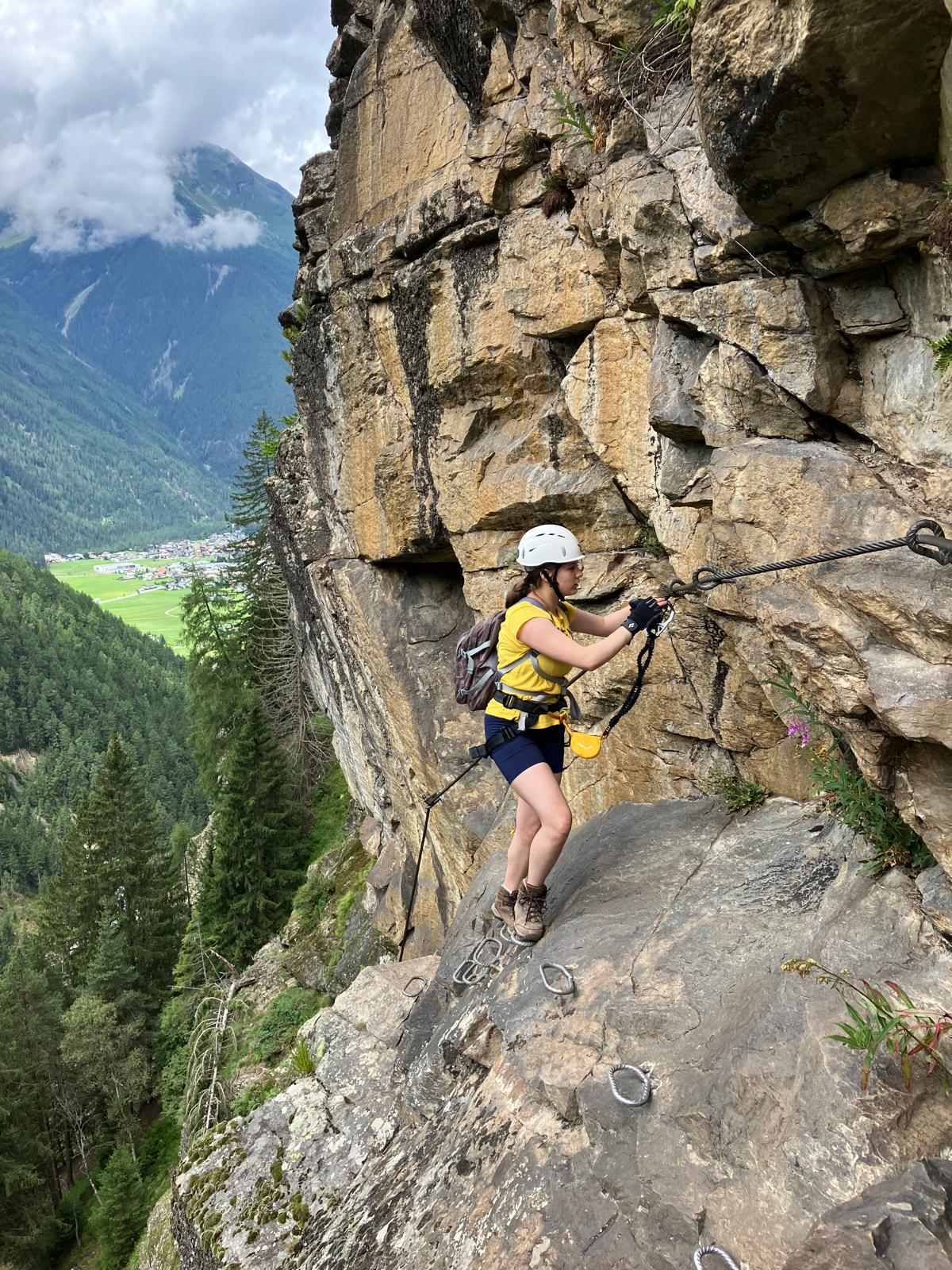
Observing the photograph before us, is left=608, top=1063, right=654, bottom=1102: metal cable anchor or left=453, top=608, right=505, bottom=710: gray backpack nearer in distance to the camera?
left=608, top=1063, right=654, bottom=1102: metal cable anchor

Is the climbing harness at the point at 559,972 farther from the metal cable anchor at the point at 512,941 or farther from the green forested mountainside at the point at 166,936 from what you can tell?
the green forested mountainside at the point at 166,936

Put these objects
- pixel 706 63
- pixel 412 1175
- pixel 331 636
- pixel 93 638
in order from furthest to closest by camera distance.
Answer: pixel 93 638 < pixel 331 636 < pixel 412 1175 < pixel 706 63

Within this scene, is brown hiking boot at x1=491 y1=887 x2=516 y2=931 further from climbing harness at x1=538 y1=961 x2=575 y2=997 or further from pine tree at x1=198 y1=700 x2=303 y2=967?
pine tree at x1=198 y1=700 x2=303 y2=967

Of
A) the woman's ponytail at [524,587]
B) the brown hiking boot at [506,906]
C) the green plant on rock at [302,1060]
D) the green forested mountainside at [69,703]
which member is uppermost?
the woman's ponytail at [524,587]

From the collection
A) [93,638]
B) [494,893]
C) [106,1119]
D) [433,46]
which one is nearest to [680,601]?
[494,893]

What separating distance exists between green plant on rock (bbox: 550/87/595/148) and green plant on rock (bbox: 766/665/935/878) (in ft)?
16.2

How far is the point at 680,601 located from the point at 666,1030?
3451 millimetres

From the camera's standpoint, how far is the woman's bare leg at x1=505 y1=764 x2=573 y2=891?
18.2ft

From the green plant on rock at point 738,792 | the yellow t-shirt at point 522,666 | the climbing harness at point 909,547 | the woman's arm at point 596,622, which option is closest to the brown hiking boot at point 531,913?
the yellow t-shirt at point 522,666

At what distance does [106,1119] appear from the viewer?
29859 millimetres

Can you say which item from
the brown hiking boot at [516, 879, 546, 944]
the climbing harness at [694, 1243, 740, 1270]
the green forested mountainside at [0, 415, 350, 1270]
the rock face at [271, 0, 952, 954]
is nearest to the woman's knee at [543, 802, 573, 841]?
the brown hiking boot at [516, 879, 546, 944]

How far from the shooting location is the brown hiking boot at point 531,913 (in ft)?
19.9

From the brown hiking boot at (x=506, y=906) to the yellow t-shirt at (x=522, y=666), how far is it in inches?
66.7

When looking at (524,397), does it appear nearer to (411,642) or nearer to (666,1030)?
(411,642)
